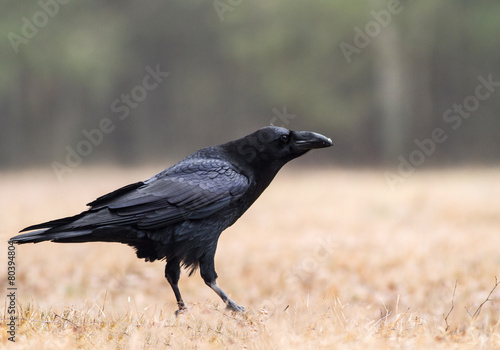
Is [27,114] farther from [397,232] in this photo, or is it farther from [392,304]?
[392,304]

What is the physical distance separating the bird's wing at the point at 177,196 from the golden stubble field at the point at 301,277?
568 millimetres

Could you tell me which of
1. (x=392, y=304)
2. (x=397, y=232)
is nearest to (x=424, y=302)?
(x=392, y=304)

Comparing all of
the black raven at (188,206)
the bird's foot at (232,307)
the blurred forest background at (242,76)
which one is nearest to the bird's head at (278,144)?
the black raven at (188,206)

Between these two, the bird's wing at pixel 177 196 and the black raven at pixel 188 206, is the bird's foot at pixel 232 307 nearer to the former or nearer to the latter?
the black raven at pixel 188 206

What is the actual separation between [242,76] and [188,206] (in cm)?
2500

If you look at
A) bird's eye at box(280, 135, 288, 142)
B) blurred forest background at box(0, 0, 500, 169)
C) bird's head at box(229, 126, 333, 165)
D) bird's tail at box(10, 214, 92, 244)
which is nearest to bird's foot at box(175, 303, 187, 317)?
bird's tail at box(10, 214, 92, 244)

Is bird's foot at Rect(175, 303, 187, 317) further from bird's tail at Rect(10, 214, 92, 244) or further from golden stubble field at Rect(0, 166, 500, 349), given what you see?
bird's tail at Rect(10, 214, 92, 244)

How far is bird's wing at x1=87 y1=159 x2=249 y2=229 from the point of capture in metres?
3.58

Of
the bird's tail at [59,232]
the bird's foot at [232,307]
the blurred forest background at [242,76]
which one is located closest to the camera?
the bird's tail at [59,232]

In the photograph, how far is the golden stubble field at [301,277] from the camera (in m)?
3.23

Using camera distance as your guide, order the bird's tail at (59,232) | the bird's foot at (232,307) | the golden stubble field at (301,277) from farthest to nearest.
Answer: the bird's foot at (232,307)
the bird's tail at (59,232)
the golden stubble field at (301,277)

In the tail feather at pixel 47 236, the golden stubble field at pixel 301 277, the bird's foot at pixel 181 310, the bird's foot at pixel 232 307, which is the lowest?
the golden stubble field at pixel 301 277

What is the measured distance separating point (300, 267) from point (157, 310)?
13.7 feet

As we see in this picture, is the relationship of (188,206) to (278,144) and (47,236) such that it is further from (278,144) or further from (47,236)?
(47,236)
